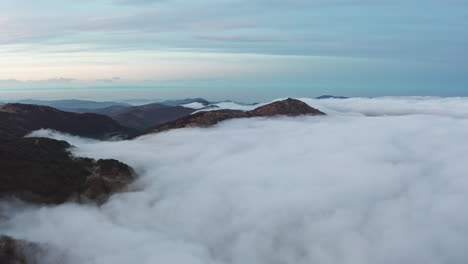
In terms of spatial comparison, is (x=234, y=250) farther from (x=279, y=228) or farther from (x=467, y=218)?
(x=467, y=218)

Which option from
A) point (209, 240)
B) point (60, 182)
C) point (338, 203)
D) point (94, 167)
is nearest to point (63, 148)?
point (94, 167)

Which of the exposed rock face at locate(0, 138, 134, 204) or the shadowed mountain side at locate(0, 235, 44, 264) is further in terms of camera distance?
the exposed rock face at locate(0, 138, 134, 204)

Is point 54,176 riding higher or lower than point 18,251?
higher

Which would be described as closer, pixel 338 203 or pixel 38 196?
pixel 38 196

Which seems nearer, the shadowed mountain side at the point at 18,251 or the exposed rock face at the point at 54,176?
the shadowed mountain side at the point at 18,251

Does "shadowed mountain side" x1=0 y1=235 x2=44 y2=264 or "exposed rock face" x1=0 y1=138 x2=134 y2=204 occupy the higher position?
"exposed rock face" x1=0 y1=138 x2=134 y2=204

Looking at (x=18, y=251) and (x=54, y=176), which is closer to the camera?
(x=18, y=251)

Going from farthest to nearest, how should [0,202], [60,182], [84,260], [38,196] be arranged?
[60,182] → [38,196] → [0,202] → [84,260]

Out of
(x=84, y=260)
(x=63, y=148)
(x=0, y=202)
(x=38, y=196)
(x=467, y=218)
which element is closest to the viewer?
(x=84, y=260)
